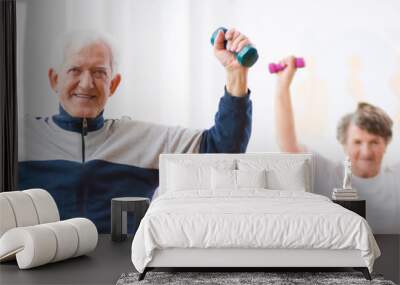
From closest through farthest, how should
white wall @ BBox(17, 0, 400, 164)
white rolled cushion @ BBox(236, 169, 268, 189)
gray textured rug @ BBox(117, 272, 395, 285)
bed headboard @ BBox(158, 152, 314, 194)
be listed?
gray textured rug @ BBox(117, 272, 395, 285), white rolled cushion @ BBox(236, 169, 268, 189), bed headboard @ BBox(158, 152, 314, 194), white wall @ BBox(17, 0, 400, 164)

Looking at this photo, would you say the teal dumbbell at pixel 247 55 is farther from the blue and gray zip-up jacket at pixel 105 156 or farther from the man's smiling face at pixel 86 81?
the man's smiling face at pixel 86 81

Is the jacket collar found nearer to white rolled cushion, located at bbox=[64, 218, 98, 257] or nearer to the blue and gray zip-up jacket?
the blue and gray zip-up jacket

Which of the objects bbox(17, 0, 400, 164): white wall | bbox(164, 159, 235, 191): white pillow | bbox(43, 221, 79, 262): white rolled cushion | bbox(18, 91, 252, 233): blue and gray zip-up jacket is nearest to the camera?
bbox(43, 221, 79, 262): white rolled cushion

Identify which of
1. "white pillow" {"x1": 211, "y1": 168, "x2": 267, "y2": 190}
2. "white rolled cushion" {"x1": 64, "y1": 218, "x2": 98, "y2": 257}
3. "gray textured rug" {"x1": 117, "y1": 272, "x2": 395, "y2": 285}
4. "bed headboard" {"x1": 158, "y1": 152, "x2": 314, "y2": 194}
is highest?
"bed headboard" {"x1": 158, "y1": 152, "x2": 314, "y2": 194}

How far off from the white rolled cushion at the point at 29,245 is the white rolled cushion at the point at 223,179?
1.82 m

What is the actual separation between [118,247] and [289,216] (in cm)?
216

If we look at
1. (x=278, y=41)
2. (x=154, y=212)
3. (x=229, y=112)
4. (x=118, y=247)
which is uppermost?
(x=278, y=41)

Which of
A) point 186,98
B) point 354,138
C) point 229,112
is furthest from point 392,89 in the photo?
point 186,98

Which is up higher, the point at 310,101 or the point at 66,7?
the point at 66,7

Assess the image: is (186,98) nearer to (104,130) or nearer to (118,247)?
(104,130)

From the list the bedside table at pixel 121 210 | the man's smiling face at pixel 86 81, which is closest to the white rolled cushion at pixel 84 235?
the bedside table at pixel 121 210

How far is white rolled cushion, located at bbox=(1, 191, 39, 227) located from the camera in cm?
545

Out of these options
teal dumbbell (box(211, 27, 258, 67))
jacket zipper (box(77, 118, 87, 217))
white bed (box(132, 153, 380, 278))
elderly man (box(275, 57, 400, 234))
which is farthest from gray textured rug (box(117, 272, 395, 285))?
teal dumbbell (box(211, 27, 258, 67))

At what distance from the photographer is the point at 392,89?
7086 millimetres
